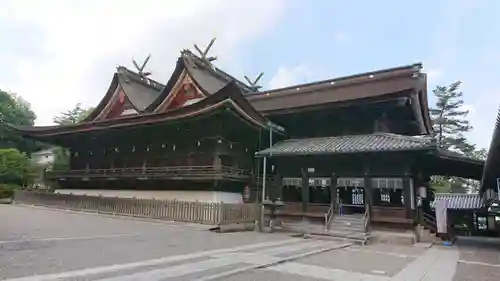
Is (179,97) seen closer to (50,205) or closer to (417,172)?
(50,205)

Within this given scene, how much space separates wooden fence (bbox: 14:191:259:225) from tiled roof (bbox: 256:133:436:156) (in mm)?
3298

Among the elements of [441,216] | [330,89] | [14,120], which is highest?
[14,120]

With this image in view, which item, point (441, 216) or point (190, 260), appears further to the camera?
point (441, 216)

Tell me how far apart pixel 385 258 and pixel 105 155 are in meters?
18.9

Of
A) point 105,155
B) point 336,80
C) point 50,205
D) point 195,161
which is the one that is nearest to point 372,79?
point 336,80

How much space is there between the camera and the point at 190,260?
294 inches

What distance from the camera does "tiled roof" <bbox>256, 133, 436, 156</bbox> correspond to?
1400 centimetres

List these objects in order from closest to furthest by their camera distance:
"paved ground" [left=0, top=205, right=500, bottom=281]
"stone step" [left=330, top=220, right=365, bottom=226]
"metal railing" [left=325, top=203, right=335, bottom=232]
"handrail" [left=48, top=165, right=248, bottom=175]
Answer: "paved ground" [left=0, top=205, right=500, bottom=281], "stone step" [left=330, top=220, right=365, bottom=226], "metal railing" [left=325, top=203, right=335, bottom=232], "handrail" [left=48, top=165, right=248, bottom=175]

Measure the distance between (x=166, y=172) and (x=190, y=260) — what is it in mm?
12259

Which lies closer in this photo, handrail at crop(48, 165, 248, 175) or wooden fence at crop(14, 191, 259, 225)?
wooden fence at crop(14, 191, 259, 225)

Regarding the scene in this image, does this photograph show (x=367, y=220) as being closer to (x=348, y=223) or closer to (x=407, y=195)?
(x=348, y=223)

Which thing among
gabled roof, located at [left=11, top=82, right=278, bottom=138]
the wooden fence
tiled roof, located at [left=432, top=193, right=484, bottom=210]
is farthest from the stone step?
tiled roof, located at [left=432, top=193, right=484, bottom=210]

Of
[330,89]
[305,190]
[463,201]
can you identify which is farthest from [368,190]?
[463,201]

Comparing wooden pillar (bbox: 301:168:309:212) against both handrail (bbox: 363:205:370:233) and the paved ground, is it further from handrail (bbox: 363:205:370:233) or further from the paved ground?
the paved ground
